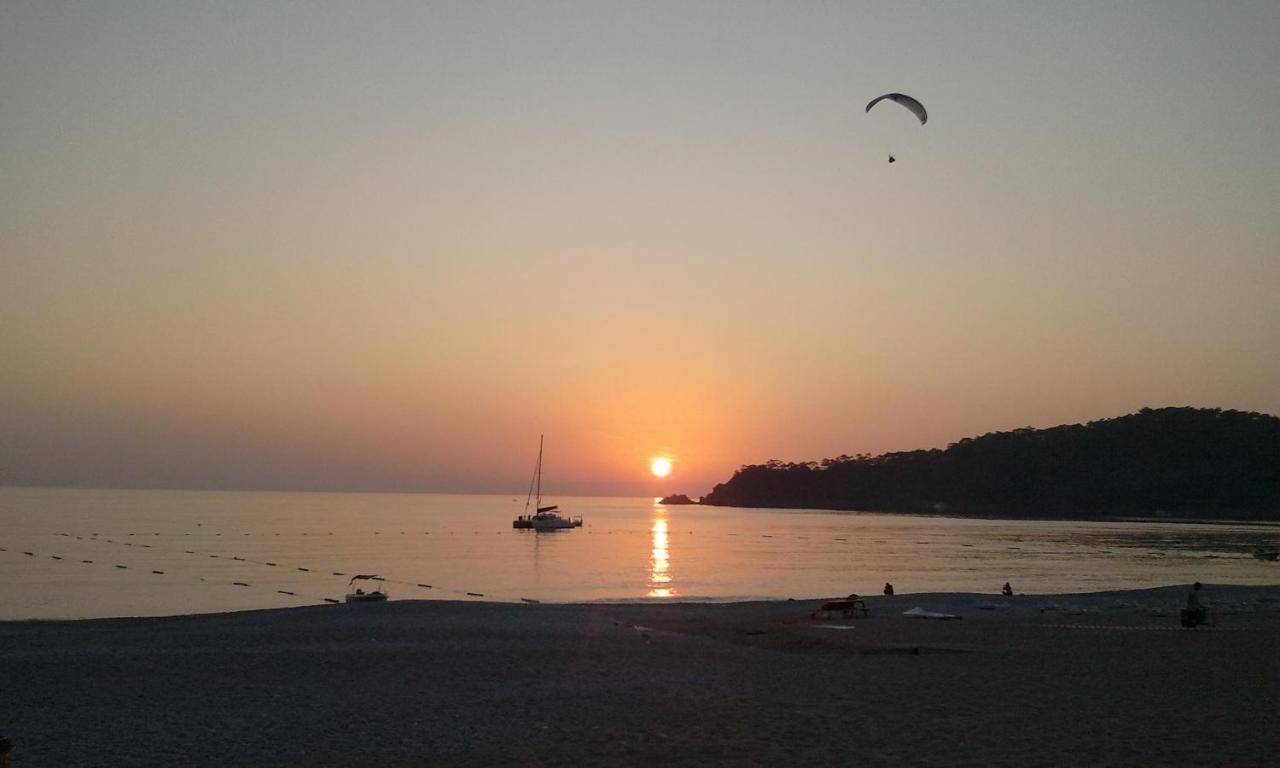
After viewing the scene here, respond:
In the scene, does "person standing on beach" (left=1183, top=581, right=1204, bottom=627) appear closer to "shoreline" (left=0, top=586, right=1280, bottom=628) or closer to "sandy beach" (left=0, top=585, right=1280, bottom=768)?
"sandy beach" (left=0, top=585, right=1280, bottom=768)

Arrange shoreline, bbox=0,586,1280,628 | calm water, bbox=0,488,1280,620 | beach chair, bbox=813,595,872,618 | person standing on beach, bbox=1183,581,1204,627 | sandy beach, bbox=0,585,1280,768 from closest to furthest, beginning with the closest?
sandy beach, bbox=0,585,1280,768 < person standing on beach, bbox=1183,581,1204,627 < beach chair, bbox=813,595,872,618 < shoreline, bbox=0,586,1280,628 < calm water, bbox=0,488,1280,620

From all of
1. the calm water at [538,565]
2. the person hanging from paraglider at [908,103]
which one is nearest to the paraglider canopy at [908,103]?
the person hanging from paraglider at [908,103]

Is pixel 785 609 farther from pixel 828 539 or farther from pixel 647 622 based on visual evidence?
pixel 828 539

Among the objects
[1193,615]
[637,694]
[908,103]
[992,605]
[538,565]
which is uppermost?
[908,103]

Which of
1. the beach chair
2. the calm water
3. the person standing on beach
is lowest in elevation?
the calm water

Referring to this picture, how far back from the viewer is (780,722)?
1388 centimetres

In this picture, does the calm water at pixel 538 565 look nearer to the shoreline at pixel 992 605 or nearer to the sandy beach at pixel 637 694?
the shoreline at pixel 992 605

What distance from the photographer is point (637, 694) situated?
53.6 ft

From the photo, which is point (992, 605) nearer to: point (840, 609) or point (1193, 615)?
point (840, 609)

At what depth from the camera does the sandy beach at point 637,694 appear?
12.3 meters

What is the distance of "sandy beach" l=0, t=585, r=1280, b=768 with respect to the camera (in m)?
12.3

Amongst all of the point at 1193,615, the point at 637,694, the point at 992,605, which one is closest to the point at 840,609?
the point at 992,605

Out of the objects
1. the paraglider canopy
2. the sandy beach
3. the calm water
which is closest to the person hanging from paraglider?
the paraglider canopy

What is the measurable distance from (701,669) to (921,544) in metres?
92.5
